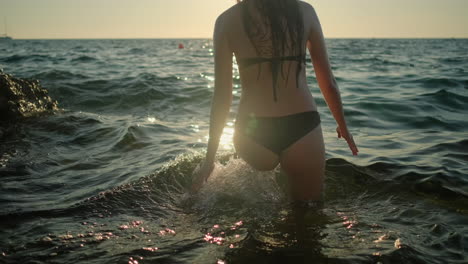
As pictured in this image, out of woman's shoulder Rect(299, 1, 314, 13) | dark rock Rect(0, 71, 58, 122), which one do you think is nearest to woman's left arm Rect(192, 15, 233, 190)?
woman's shoulder Rect(299, 1, 314, 13)

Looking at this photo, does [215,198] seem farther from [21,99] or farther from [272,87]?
[21,99]

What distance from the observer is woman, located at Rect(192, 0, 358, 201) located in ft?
10.0

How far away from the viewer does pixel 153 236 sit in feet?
11.9

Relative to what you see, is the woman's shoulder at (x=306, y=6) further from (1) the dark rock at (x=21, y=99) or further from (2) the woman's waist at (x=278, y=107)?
(1) the dark rock at (x=21, y=99)

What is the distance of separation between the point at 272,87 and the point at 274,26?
458 millimetres

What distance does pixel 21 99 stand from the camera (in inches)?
347

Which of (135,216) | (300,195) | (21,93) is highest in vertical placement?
(21,93)

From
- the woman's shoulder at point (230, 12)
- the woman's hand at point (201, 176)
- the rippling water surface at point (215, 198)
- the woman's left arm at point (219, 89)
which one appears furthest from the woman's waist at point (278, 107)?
the rippling water surface at point (215, 198)

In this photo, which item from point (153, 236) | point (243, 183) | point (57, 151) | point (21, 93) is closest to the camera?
point (153, 236)

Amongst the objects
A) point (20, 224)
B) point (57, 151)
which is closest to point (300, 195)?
A: point (20, 224)

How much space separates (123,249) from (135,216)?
85 cm

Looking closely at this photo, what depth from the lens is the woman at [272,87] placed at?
10.0ft

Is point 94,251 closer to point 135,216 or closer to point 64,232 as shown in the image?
point 64,232

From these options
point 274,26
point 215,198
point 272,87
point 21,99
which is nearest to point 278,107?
point 272,87
